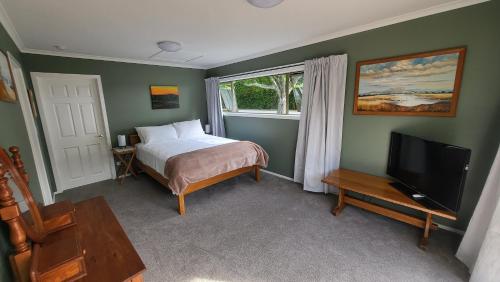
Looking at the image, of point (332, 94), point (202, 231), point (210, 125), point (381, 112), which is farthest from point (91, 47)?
point (381, 112)

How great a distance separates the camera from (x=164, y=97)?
4.29 m

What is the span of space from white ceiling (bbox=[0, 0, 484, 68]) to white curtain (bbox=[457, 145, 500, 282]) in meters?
1.59

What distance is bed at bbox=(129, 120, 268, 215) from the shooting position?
2605 mm

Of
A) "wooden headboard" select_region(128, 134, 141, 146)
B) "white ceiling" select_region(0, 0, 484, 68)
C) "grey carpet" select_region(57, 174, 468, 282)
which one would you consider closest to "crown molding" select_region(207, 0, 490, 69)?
"white ceiling" select_region(0, 0, 484, 68)

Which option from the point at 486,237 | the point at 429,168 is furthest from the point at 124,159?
the point at 486,237

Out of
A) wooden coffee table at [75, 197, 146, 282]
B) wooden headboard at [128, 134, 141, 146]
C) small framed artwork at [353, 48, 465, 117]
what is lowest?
wooden coffee table at [75, 197, 146, 282]

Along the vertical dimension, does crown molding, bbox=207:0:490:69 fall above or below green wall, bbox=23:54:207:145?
above

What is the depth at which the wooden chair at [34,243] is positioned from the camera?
0.67 meters

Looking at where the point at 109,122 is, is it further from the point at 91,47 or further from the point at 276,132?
the point at 276,132

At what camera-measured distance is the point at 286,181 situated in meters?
3.54

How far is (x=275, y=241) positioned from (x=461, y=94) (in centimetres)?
227

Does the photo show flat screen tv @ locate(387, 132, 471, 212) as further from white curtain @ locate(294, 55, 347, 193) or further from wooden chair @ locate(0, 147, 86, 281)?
wooden chair @ locate(0, 147, 86, 281)

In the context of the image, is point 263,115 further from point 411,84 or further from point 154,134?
point 411,84

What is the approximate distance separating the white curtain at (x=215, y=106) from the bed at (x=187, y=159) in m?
0.63
